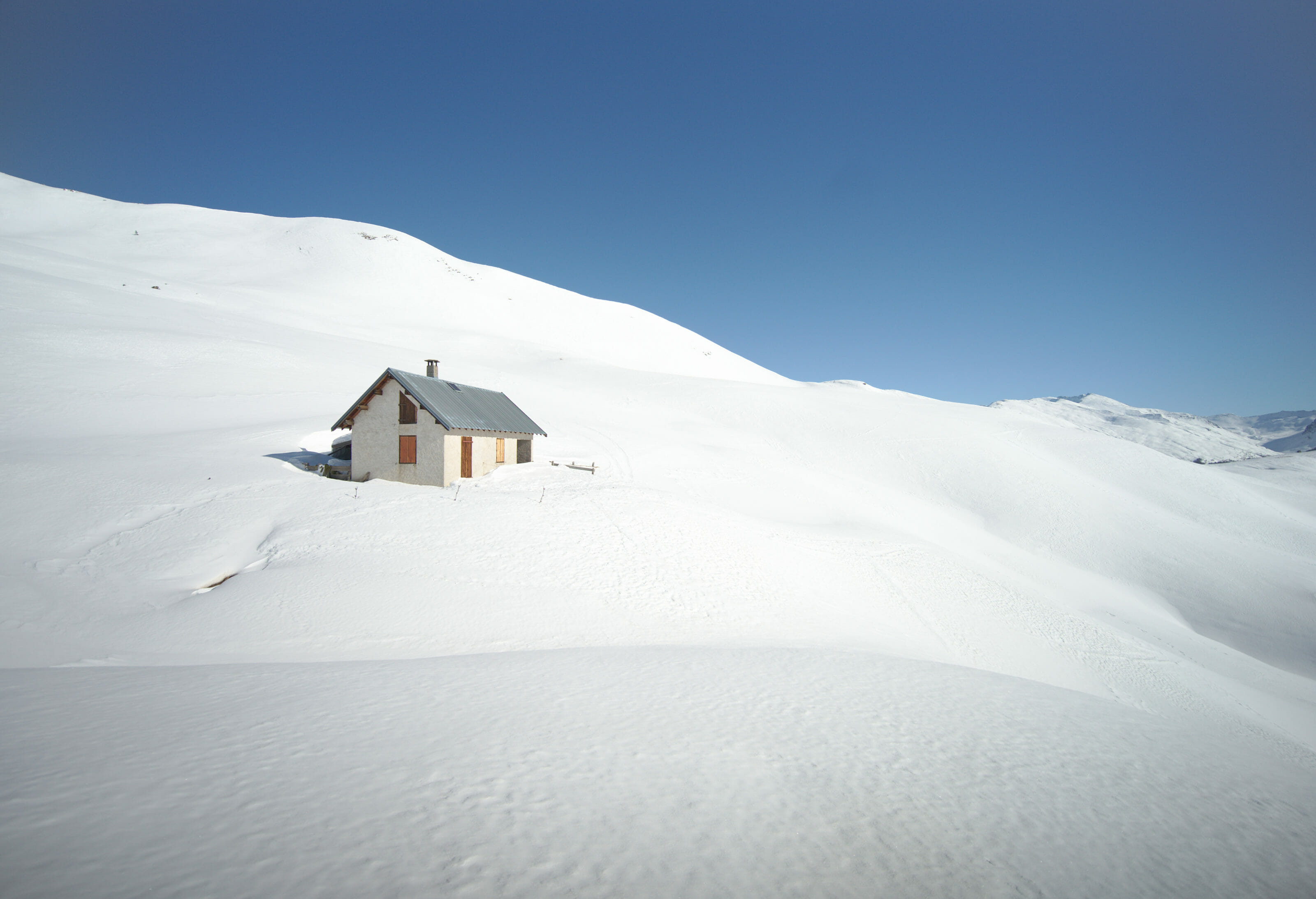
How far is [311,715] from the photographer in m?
7.68

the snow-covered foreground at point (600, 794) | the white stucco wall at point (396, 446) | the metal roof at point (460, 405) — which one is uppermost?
the metal roof at point (460, 405)

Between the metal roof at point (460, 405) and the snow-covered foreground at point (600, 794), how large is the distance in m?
17.0

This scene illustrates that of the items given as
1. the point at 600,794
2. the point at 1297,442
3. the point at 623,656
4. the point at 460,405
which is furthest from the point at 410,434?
the point at 1297,442

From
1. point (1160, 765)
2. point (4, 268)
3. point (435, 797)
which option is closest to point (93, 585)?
point (435, 797)

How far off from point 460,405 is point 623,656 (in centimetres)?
1951

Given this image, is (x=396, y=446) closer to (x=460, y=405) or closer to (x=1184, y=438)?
(x=460, y=405)

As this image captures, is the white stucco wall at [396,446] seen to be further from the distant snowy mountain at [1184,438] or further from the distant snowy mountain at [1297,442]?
the distant snowy mountain at [1297,442]

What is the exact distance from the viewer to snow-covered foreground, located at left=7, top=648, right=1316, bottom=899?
483cm

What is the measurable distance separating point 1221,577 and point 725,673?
103ft

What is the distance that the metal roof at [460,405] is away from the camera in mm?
25656

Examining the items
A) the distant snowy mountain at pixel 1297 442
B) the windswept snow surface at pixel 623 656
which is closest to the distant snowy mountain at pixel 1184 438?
the distant snowy mountain at pixel 1297 442

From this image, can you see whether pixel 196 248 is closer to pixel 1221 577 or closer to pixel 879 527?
pixel 879 527

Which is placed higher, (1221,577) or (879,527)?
(879,527)

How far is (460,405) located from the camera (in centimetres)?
2816
